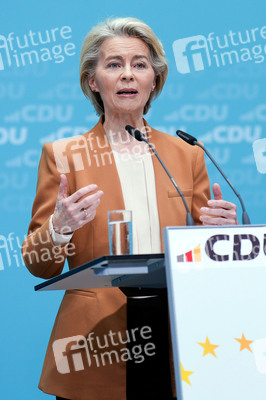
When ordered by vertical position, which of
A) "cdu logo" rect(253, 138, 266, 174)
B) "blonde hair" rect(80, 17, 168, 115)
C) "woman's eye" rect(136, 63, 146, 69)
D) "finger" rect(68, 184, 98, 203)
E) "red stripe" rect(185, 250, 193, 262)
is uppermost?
"blonde hair" rect(80, 17, 168, 115)

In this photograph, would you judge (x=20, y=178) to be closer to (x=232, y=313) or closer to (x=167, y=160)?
(x=167, y=160)

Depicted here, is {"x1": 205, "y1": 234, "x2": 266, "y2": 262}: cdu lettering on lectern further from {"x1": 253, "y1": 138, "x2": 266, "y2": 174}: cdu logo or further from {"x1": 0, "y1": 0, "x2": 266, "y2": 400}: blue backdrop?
{"x1": 253, "y1": 138, "x2": 266, "y2": 174}: cdu logo

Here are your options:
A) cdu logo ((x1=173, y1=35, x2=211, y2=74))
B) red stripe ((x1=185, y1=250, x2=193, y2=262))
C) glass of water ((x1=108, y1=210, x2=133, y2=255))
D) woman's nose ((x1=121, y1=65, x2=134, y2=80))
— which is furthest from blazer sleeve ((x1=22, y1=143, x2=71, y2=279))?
cdu logo ((x1=173, y1=35, x2=211, y2=74))

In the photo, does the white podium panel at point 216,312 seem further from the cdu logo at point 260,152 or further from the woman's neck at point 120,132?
the cdu logo at point 260,152

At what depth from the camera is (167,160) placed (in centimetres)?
179

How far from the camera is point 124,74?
180 centimetres

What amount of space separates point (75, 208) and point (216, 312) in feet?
1.25

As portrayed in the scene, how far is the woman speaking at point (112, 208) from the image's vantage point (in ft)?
4.93

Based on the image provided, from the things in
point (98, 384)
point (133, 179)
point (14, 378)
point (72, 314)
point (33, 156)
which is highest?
point (33, 156)

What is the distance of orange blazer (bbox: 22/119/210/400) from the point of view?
153cm

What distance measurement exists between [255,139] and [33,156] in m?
0.94

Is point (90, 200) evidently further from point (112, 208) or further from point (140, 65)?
point (140, 65)

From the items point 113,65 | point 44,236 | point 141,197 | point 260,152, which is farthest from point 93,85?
point 260,152

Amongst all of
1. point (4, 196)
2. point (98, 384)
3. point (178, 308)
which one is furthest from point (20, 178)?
point (178, 308)
